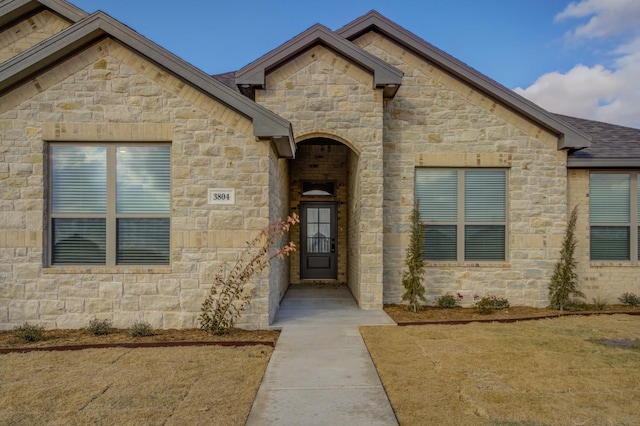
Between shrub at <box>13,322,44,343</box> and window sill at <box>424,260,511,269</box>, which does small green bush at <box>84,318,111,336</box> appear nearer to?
shrub at <box>13,322,44,343</box>

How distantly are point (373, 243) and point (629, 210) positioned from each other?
19.2ft

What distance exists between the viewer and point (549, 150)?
9297 mm

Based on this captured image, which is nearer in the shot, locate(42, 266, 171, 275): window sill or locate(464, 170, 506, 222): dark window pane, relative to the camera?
locate(42, 266, 171, 275): window sill

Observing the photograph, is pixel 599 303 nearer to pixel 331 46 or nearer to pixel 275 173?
pixel 275 173

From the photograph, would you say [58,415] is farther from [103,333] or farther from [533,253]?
[533,253]

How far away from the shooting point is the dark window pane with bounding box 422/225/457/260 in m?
9.38

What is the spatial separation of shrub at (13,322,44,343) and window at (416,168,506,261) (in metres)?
7.19

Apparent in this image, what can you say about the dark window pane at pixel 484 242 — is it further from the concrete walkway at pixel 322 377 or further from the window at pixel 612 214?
the concrete walkway at pixel 322 377

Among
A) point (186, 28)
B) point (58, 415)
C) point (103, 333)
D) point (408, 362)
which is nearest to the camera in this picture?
point (58, 415)

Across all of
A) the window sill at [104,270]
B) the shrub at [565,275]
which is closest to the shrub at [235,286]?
the window sill at [104,270]

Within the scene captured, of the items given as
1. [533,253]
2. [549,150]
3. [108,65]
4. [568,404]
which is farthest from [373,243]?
[108,65]

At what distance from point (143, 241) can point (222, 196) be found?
151 centimetres

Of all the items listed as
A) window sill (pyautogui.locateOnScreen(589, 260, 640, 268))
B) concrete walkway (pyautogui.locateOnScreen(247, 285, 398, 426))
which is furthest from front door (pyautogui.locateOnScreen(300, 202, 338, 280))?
window sill (pyautogui.locateOnScreen(589, 260, 640, 268))

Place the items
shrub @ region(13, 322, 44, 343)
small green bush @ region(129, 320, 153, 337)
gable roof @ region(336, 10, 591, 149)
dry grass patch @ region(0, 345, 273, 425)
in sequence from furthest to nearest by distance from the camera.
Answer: gable roof @ region(336, 10, 591, 149) → small green bush @ region(129, 320, 153, 337) → shrub @ region(13, 322, 44, 343) → dry grass patch @ region(0, 345, 273, 425)
